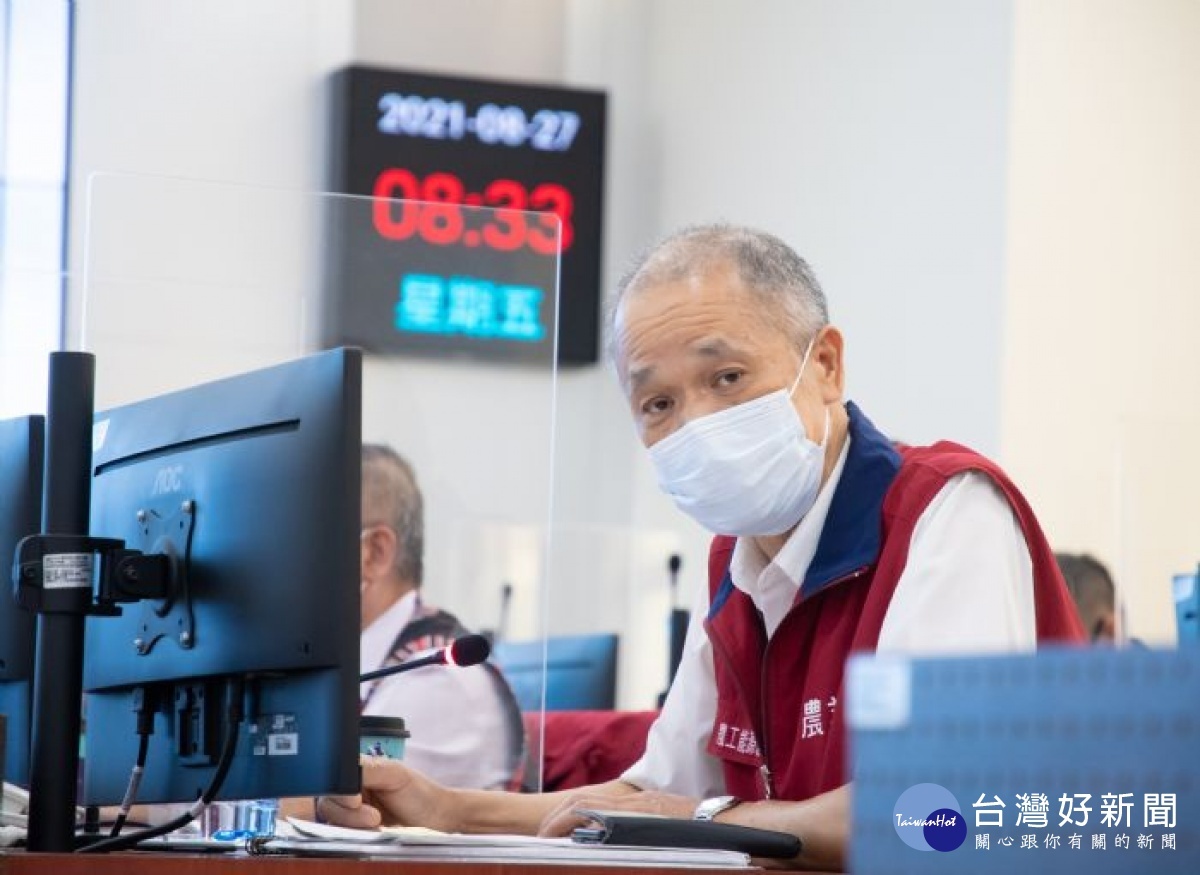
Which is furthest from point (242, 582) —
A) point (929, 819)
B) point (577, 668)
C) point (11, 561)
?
point (577, 668)

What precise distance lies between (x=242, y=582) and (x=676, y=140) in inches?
193

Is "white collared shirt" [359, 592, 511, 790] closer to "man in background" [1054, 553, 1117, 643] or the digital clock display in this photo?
"man in background" [1054, 553, 1117, 643]

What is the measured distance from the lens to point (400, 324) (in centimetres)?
402

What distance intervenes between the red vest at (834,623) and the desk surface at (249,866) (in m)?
0.54

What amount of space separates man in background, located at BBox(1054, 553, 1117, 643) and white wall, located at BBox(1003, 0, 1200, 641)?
0.34 meters

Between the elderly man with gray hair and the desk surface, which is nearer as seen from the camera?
the desk surface

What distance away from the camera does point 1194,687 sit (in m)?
0.86

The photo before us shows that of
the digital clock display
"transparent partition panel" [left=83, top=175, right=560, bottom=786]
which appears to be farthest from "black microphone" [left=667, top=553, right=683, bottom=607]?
"transparent partition panel" [left=83, top=175, right=560, bottom=786]

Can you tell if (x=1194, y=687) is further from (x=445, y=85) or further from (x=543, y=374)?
(x=445, y=85)

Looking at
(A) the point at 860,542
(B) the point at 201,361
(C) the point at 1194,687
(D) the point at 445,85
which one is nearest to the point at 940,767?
(C) the point at 1194,687

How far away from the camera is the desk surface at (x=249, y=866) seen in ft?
4.94

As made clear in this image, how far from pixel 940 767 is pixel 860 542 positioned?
1.21 meters

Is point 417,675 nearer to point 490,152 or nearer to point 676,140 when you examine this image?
point 490,152

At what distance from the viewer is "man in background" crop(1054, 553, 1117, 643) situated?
4512 millimetres
